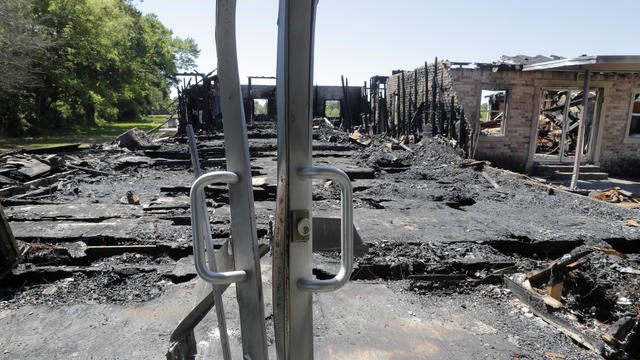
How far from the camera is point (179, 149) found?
1459 centimetres

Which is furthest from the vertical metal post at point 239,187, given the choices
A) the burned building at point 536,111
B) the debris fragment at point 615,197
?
the burned building at point 536,111

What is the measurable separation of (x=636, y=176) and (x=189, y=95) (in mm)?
21392

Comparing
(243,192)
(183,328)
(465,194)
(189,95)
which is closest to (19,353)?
(183,328)

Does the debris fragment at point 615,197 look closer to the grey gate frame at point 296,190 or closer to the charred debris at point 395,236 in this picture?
the charred debris at point 395,236

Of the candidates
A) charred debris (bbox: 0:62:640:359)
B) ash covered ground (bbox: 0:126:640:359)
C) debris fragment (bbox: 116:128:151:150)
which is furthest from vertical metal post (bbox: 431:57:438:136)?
Result: debris fragment (bbox: 116:128:151:150)

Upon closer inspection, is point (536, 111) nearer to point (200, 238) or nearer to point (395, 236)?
point (395, 236)

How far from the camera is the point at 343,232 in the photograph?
102cm

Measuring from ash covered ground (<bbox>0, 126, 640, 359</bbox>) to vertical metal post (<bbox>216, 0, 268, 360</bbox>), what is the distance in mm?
1512

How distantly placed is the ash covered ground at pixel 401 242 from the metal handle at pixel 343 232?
62.2 inches

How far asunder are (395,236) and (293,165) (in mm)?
4427

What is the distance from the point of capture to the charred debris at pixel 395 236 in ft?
12.2

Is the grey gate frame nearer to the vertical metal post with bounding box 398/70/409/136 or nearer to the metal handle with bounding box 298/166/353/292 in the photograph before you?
the metal handle with bounding box 298/166/353/292

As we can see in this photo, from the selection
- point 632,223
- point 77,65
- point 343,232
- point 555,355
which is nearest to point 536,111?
point 632,223

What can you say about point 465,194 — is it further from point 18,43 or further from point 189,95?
point 18,43
